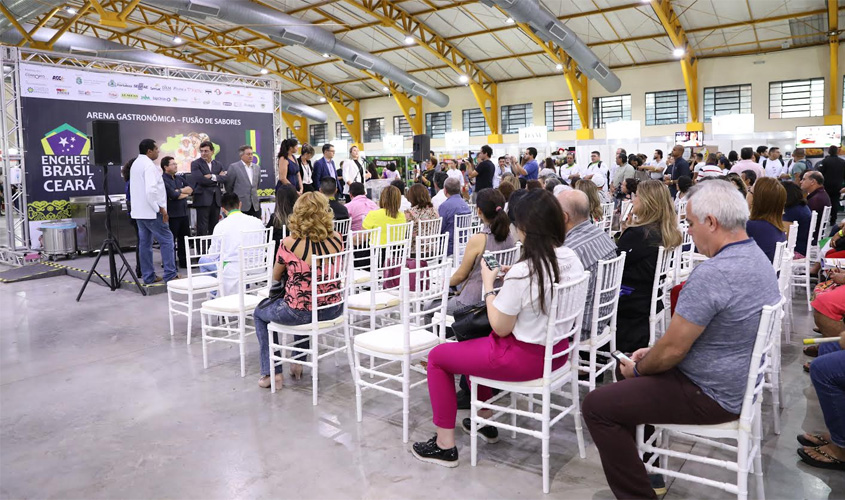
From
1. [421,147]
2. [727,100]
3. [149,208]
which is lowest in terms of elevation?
[149,208]

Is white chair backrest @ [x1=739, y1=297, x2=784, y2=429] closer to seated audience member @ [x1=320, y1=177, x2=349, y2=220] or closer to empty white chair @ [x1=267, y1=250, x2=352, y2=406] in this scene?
empty white chair @ [x1=267, y1=250, x2=352, y2=406]

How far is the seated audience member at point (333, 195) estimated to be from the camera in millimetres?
5709

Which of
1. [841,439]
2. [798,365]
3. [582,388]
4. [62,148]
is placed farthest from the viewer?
[62,148]

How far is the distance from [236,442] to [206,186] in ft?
16.9

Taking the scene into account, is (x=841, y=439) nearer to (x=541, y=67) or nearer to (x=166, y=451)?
(x=166, y=451)

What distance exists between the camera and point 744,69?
15.4 metres

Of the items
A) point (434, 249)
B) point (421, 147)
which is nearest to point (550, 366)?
point (434, 249)

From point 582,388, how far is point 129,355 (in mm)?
3152

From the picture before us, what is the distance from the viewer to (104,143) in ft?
21.2

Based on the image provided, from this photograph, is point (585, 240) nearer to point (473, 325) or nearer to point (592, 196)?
point (473, 325)

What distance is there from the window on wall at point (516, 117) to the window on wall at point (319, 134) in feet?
28.5

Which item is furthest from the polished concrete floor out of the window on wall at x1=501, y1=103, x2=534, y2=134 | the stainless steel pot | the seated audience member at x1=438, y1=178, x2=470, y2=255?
the window on wall at x1=501, y1=103, x2=534, y2=134

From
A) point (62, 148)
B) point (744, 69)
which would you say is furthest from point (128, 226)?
point (744, 69)

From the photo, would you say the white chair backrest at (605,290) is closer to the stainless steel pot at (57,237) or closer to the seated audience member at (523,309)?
the seated audience member at (523,309)
